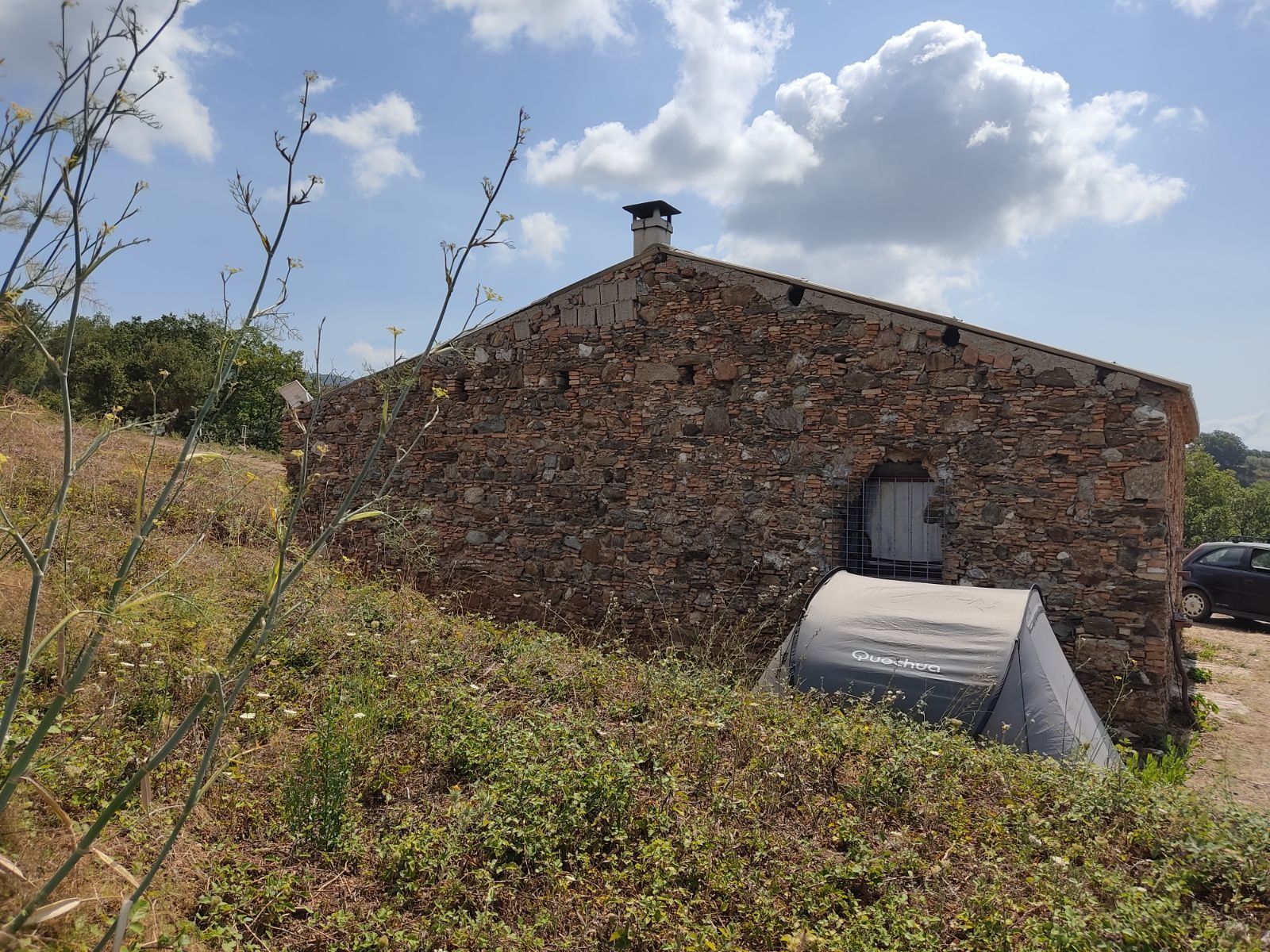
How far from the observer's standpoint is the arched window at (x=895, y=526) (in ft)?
26.2

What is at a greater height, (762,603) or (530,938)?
(762,603)

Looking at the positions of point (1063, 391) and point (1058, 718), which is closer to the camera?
point (1058, 718)

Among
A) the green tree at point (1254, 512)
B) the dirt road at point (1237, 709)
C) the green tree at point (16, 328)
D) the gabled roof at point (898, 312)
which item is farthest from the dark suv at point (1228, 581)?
the green tree at point (1254, 512)

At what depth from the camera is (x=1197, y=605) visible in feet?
46.6

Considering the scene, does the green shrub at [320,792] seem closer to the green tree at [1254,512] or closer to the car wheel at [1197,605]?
the car wheel at [1197,605]

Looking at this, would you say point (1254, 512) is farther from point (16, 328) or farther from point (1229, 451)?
point (1229, 451)

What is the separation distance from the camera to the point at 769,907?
346 centimetres

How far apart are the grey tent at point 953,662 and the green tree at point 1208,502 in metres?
30.4

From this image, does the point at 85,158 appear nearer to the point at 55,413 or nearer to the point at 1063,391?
the point at 1063,391

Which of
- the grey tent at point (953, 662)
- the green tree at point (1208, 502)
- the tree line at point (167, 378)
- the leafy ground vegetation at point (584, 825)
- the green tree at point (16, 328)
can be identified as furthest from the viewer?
the green tree at point (1208, 502)

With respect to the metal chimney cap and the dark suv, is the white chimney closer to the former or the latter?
the metal chimney cap

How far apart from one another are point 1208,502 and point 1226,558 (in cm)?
2396

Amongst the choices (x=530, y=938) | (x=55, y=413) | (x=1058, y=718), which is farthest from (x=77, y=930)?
(x=55, y=413)

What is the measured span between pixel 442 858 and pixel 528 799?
1.74 ft
